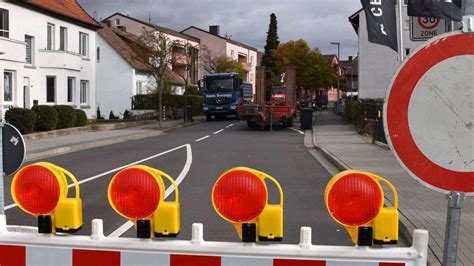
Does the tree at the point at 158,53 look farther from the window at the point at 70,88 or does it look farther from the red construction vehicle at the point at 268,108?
the red construction vehicle at the point at 268,108

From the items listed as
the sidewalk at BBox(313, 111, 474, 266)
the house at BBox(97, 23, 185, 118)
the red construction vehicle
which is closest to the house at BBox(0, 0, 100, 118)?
the house at BBox(97, 23, 185, 118)

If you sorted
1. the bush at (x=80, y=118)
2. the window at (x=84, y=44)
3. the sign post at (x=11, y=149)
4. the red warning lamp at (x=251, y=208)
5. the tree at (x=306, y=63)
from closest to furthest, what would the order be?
the red warning lamp at (x=251, y=208)
the sign post at (x=11, y=149)
the bush at (x=80, y=118)
the window at (x=84, y=44)
the tree at (x=306, y=63)

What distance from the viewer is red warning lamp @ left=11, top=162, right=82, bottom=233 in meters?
2.62

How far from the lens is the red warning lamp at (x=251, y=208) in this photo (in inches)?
97.5

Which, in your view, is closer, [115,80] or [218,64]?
[115,80]

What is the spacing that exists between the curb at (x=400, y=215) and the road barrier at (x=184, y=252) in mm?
3978

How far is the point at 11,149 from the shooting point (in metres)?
3.25

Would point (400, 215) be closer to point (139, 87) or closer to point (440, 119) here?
point (440, 119)

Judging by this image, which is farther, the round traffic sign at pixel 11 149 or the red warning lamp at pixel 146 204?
the round traffic sign at pixel 11 149

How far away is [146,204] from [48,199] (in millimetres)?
476

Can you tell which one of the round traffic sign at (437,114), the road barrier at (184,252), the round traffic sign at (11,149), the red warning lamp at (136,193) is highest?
the round traffic sign at (437,114)

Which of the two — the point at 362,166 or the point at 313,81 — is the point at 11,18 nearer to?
the point at 362,166

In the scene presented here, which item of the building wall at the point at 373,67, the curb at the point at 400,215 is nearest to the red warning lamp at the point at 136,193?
the curb at the point at 400,215

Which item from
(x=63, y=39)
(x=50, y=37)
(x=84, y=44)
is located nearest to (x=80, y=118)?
(x=50, y=37)
